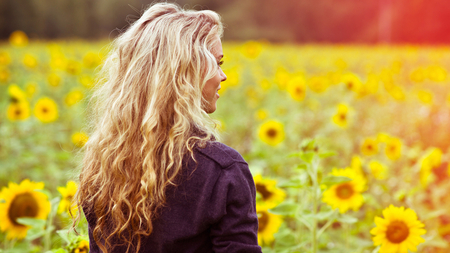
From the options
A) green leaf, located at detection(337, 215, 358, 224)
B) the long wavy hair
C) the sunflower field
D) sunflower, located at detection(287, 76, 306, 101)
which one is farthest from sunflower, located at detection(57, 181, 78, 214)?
sunflower, located at detection(287, 76, 306, 101)

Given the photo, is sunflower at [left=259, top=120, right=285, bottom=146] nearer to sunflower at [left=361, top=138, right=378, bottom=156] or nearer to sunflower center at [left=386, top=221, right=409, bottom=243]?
sunflower at [left=361, top=138, right=378, bottom=156]

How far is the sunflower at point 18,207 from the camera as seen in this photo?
1.67m

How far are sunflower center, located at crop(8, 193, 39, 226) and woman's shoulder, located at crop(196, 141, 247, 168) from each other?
1.01 metres

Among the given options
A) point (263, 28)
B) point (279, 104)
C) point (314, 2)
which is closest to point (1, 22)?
point (263, 28)

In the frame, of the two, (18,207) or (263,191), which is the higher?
(263,191)

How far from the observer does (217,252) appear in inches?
39.8

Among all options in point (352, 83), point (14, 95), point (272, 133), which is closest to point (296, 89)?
point (352, 83)

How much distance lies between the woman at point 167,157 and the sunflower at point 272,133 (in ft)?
5.71

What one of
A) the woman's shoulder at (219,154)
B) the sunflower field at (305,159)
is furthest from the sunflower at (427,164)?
the woman's shoulder at (219,154)

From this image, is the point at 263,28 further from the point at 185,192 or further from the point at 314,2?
the point at 185,192

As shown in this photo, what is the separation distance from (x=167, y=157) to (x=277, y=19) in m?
26.1

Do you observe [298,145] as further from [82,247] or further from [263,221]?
[82,247]

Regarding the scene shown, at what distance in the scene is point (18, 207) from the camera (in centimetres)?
169

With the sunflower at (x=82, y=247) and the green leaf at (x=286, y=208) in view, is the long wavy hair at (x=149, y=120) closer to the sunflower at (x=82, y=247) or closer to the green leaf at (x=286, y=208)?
the sunflower at (x=82, y=247)
